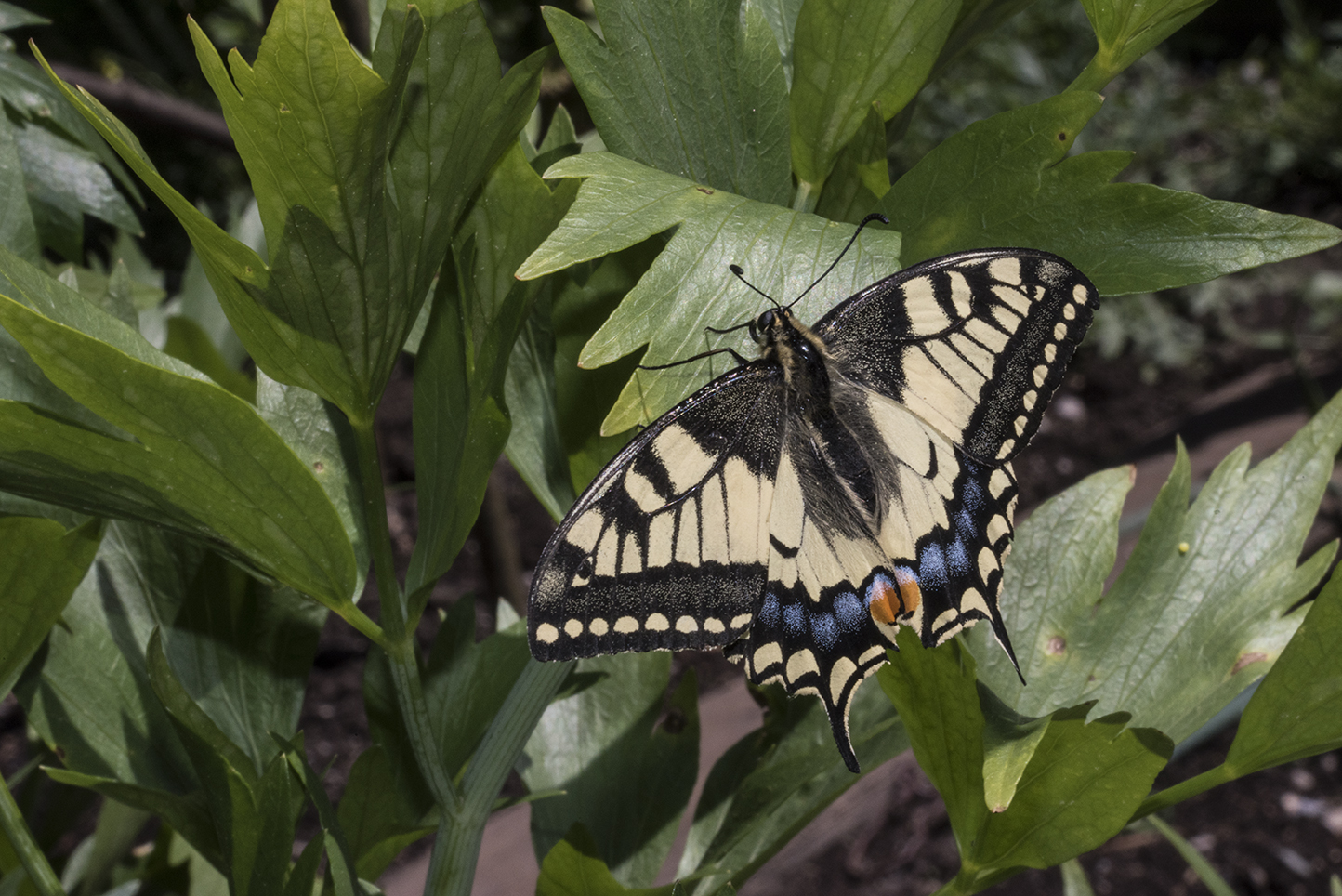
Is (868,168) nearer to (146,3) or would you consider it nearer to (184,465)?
(184,465)

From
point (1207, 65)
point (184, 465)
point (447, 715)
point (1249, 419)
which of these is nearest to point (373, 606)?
point (447, 715)

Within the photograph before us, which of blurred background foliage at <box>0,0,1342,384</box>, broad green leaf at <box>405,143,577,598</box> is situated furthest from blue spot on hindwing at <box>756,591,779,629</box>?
blurred background foliage at <box>0,0,1342,384</box>

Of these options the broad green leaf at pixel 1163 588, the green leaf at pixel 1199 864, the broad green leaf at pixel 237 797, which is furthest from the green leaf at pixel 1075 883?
the broad green leaf at pixel 237 797

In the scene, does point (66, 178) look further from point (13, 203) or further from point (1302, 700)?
point (1302, 700)

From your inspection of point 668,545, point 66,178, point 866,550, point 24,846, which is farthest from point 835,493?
point 66,178

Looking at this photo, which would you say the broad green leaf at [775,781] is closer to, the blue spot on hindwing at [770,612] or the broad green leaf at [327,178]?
the blue spot on hindwing at [770,612]

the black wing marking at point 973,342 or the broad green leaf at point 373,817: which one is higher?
the black wing marking at point 973,342

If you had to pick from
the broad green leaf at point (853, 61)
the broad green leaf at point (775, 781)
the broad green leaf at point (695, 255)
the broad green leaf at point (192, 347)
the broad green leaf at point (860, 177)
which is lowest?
the broad green leaf at point (775, 781)
